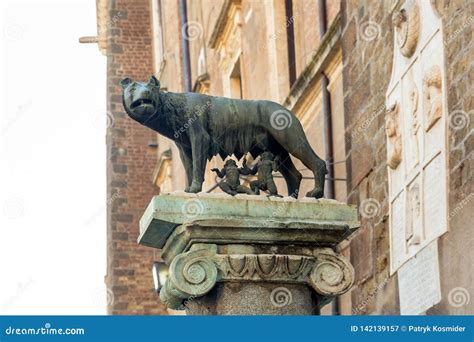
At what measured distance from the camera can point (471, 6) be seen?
1176 centimetres

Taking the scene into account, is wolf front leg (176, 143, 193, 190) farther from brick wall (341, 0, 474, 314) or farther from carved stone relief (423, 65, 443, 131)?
carved stone relief (423, 65, 443, 131)

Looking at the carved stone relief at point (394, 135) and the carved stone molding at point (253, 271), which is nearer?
the carved stone molding at point (253, 271)

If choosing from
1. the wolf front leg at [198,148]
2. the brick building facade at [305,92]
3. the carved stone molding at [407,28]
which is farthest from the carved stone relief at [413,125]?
the wolf front leg at [198,148]

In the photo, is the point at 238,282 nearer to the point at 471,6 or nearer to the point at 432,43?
the point at 471,6

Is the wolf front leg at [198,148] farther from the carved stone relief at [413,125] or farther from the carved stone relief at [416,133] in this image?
the carved stone relief at [413,125]

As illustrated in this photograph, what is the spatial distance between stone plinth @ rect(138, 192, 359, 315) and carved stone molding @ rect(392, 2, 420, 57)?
4753mm

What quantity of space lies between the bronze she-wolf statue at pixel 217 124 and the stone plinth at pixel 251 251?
0.62m

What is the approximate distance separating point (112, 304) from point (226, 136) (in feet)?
79.2

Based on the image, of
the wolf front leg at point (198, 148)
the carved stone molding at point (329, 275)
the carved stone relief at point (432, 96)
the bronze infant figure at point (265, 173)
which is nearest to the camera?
the carved stone molding at point (329, 275)

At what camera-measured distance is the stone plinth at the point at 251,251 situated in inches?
343

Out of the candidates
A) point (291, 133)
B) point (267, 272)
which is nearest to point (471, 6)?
point (291, 133)

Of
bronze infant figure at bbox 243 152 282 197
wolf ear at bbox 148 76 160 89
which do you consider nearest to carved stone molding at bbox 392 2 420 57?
bronze infant figure at bbox 243 152 282 197

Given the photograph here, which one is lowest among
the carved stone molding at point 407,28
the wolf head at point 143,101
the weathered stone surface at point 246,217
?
the weathered stone surface at point 246,217

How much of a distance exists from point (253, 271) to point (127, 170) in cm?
A: 2630
